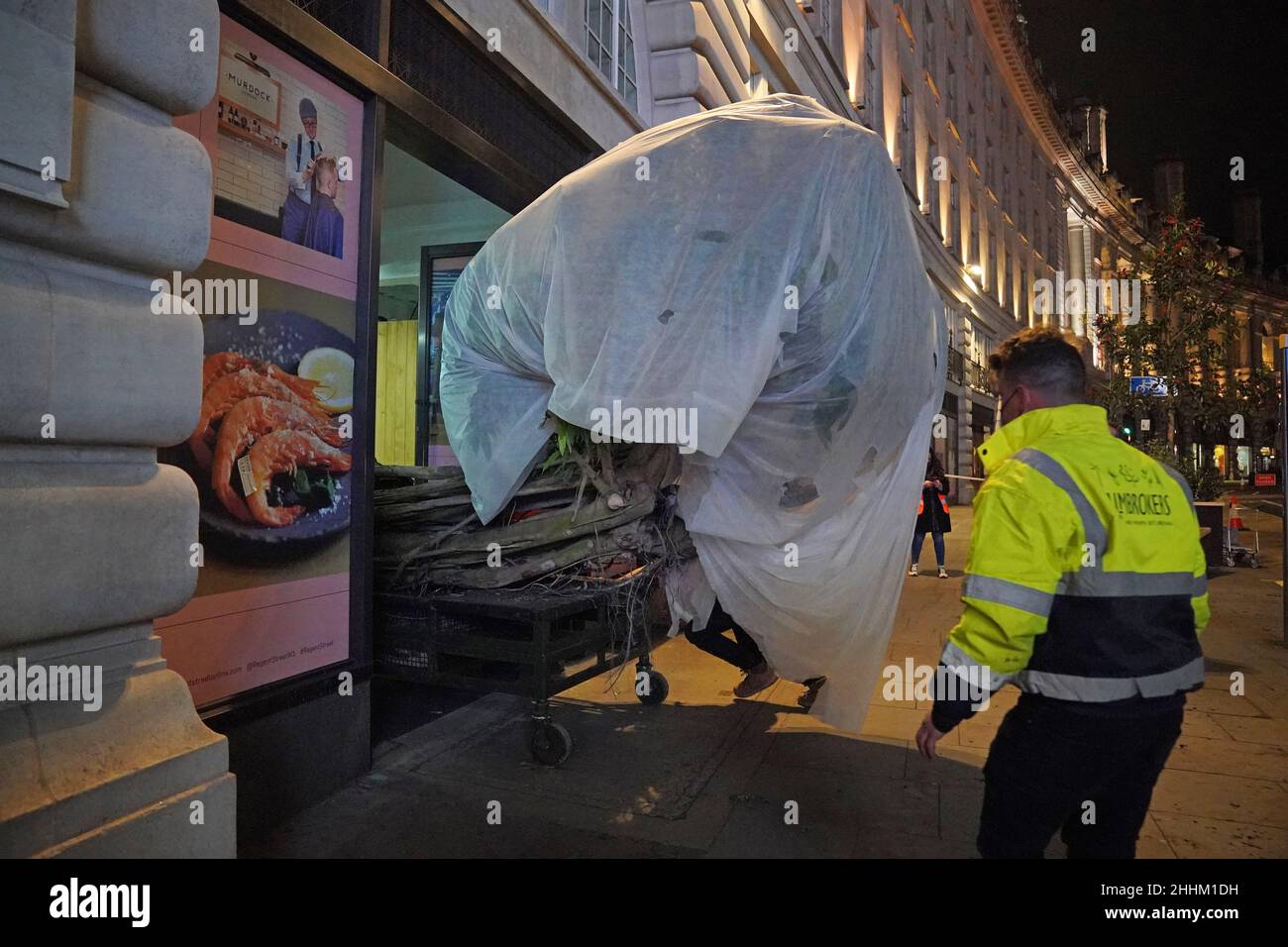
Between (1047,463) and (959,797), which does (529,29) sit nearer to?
(1047,463)

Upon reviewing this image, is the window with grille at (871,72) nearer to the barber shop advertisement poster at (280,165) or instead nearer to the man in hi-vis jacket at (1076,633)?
the barber shop advertisement poster at (280,165)

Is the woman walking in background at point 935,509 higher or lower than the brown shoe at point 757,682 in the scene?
higher

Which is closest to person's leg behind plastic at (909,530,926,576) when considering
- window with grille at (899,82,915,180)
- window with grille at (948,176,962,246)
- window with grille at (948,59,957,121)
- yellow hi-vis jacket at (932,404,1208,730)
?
yellow hi-vis jacket at (932,404,1208,730)

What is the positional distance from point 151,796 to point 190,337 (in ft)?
4.92

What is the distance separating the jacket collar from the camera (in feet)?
7.66

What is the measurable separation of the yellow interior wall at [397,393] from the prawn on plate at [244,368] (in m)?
4.18

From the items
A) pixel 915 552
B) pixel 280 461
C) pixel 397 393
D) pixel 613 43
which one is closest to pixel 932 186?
pixel 915 552

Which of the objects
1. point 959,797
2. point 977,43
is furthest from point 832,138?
point 977,43

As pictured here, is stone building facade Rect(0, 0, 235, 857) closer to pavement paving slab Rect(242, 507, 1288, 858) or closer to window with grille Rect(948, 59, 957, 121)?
pavement paving slab Rect(242, 507, 1288, 858)

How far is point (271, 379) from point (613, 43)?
6.73m

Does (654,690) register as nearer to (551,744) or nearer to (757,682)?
(757,682)

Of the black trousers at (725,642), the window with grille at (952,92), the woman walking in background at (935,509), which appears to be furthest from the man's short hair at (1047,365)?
the window with grille at (952,92)

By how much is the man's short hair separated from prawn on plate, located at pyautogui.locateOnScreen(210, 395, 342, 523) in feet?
10.1

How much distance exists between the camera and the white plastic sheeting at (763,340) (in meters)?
3.22
